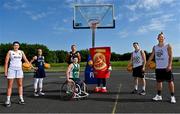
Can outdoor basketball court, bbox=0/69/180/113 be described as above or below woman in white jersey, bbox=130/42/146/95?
below

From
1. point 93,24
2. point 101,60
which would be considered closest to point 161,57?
point 101,60

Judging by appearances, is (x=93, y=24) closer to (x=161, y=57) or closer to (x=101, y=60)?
(x=101, y=60)

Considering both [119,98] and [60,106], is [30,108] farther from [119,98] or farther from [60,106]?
[119,98]

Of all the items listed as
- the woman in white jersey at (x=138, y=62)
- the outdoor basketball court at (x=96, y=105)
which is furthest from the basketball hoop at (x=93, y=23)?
the outdoor basketball court at (x=96, y=105)

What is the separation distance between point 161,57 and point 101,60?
3.58 meters

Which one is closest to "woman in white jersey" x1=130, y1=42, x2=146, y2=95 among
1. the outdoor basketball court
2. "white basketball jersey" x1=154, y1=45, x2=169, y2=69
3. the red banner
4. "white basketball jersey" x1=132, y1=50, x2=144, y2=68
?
"white basketball jersey" x1=132, y1=50, x2=144, y2=68

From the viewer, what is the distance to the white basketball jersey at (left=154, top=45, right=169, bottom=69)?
40.8 feet

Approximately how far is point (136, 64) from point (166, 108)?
→ 4008mm

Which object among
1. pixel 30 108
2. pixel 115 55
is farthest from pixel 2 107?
pixel 115 55

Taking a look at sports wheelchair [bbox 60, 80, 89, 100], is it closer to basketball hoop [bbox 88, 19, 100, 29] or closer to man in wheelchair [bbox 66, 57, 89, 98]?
man in wheelchair [bbox 66, 57, 89, 98]

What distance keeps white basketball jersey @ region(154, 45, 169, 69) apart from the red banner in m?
3.26

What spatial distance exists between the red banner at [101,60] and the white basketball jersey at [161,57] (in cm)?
326

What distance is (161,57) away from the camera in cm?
1248

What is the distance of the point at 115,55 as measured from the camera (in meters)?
111
